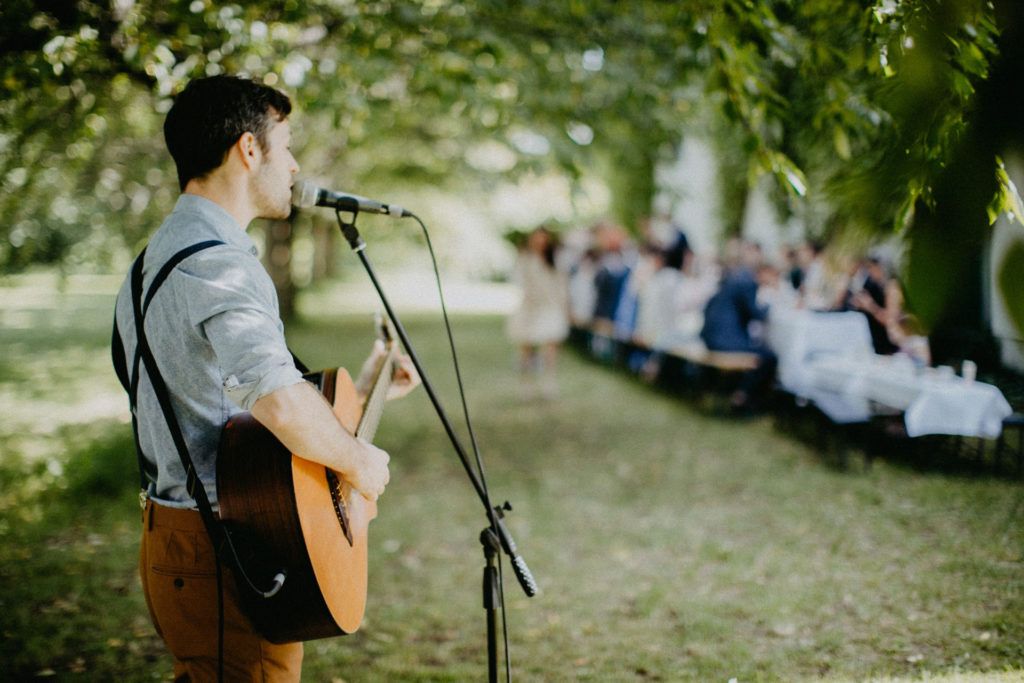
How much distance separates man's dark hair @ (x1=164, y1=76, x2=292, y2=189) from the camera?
1757mm

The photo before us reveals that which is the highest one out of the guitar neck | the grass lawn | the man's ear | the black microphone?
the man's ear

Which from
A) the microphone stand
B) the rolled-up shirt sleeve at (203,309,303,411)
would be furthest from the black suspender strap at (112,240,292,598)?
the microphone stand

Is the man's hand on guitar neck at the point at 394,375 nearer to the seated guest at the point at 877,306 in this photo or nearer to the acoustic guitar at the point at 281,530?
the acoustic guitar at the point at 281,530

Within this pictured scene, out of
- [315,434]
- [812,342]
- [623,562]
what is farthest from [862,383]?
[315,434]

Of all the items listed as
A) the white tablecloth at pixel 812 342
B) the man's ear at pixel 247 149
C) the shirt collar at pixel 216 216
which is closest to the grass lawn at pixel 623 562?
the white tablecloth at pixel 812 342

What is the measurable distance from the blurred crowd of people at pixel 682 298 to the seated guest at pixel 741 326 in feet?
0.04

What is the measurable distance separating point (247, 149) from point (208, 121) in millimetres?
108

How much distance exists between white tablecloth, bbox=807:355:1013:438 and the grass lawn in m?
0.41

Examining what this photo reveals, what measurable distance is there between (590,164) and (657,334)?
17.4 feet

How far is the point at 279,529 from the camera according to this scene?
1710mm

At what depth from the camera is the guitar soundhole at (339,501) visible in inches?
76.0

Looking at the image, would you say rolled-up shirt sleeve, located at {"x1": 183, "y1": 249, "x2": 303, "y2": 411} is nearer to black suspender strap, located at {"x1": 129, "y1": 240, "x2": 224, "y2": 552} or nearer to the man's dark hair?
black suspender strap, located at {"x1": 129, "y1": 240, "x2": 224, "y2": 552}

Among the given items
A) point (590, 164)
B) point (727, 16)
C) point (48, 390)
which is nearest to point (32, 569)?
point (590, 164)

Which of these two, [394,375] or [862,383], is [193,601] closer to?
[394,375]
